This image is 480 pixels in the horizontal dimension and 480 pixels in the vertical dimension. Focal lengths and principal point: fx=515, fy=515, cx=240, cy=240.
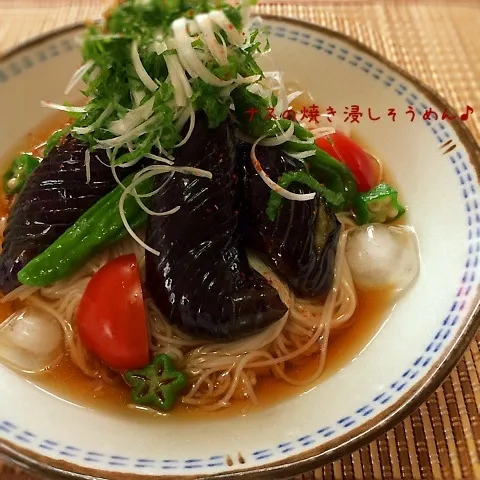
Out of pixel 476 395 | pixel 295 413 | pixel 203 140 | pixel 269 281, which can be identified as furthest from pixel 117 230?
pixel 476 395

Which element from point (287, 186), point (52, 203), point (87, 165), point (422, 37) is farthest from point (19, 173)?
point (422, 37)

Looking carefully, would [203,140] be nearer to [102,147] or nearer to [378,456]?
[102,147]

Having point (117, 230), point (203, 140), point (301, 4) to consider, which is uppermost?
point (301, 4)

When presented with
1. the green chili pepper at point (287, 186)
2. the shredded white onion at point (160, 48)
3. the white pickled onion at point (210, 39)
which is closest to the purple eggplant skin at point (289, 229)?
the green chili pepper at point (287, 186)

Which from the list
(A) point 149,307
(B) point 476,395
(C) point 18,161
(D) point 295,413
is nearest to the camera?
(D) point 295,413

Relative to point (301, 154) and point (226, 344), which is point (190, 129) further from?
point (226, 344)

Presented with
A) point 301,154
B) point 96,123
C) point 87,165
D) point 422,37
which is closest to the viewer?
point 96,123

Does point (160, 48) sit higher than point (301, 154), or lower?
higher
